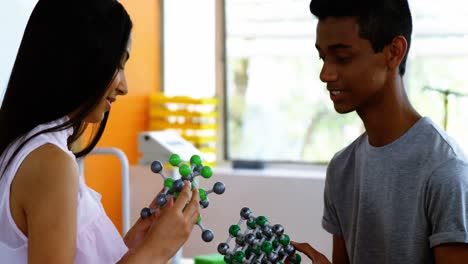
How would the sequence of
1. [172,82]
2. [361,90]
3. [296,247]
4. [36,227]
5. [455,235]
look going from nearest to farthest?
[36,227] → [455,235] → [361,90] → [296,247] → [172,82]

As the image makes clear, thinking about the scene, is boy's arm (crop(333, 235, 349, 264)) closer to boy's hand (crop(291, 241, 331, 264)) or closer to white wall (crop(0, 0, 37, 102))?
boy's hand (crop(291, 241, 331, 264))

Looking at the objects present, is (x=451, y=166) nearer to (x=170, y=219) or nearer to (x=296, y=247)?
(x=296, y=247)

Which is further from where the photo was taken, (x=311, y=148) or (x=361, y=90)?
(x=311, y=148)

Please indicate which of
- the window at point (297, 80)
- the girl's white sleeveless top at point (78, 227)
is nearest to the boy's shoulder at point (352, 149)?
the girl's white sleeveless top at point (78, 227)

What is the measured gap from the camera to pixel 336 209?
1921mm

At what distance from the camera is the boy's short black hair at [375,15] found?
172 cm

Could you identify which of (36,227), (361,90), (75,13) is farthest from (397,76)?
(36,227)

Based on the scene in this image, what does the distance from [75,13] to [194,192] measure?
42cm

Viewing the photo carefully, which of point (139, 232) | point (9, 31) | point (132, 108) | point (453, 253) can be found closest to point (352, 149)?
point (453, 253)

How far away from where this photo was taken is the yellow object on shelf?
4867 mm

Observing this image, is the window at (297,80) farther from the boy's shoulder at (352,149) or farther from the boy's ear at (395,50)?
the boy's ear at (395,50)

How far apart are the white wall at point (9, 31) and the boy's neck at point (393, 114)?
1788mm

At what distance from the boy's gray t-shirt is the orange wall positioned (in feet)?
9.88

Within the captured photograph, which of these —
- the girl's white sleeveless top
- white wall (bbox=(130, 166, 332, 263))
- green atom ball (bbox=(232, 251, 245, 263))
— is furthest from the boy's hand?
white wall (bbox=(130, 166, 332, 263))
